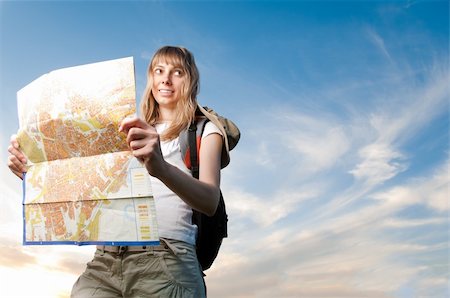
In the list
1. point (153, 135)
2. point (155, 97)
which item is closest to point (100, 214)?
point (153, 135)

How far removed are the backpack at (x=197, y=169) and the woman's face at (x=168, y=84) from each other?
0.20 m

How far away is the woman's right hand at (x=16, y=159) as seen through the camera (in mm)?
3277

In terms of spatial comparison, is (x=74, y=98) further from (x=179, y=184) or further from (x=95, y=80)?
(x=179, y=184)

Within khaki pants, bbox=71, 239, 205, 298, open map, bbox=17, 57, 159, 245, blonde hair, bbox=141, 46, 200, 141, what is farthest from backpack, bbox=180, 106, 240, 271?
open map, bbox=17, 57, 159, 245

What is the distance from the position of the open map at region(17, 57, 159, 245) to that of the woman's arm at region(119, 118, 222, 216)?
0.16 metres

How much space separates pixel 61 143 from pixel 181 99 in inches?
34.6

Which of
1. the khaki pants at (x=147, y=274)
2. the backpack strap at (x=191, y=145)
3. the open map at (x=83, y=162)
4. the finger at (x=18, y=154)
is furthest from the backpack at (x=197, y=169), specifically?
the finger at (x=18, y=154)

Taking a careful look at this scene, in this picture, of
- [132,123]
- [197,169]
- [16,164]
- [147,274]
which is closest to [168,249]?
[147,274]

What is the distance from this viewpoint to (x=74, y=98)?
290 cm

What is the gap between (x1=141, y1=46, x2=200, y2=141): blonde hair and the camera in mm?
3486

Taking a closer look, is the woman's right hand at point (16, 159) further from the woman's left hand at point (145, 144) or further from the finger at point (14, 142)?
the woman's left hand at point (145, 144)

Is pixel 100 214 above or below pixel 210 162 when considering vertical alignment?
below

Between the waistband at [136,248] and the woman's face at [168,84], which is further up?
the woman's face at [168,84]

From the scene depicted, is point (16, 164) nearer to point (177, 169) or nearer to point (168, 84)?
point (168, 84)
